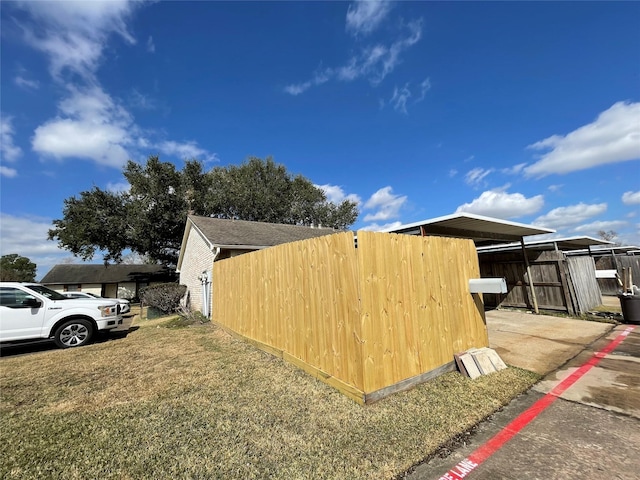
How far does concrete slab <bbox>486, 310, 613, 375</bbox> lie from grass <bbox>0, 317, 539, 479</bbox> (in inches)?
31.4

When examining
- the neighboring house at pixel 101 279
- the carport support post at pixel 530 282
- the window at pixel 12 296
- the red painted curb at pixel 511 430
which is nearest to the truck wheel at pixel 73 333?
the window at pixel 12 296

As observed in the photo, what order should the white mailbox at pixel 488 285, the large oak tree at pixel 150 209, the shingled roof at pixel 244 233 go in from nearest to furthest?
the white mailbox at pixel 488 285, the shingled roof at pixel 244 233, the large oak tree at pixel 150 209

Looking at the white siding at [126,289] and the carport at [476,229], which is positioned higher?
the carport at [476,229]

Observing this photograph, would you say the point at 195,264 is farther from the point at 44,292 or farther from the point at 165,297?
the point at 44,292

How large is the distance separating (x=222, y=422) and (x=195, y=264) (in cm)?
1157

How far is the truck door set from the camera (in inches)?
256

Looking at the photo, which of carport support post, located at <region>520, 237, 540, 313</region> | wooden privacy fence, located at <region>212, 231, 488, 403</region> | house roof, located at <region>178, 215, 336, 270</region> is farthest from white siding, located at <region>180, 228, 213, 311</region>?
carport support post, located at <region>520, 237, 540, 313</region>

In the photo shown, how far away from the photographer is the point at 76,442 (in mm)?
2848

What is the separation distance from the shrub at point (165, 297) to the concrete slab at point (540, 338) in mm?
13057

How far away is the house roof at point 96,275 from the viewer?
98.4ft

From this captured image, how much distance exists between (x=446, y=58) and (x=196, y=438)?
11.4 m

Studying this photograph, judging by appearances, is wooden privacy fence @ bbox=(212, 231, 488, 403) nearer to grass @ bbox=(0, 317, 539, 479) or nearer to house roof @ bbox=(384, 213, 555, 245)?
grass @ bbox=(0, 317, 539, 479)

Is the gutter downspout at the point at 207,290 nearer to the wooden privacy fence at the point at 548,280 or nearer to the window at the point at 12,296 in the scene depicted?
the window at the point at 12,296

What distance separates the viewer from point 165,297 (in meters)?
12.8
